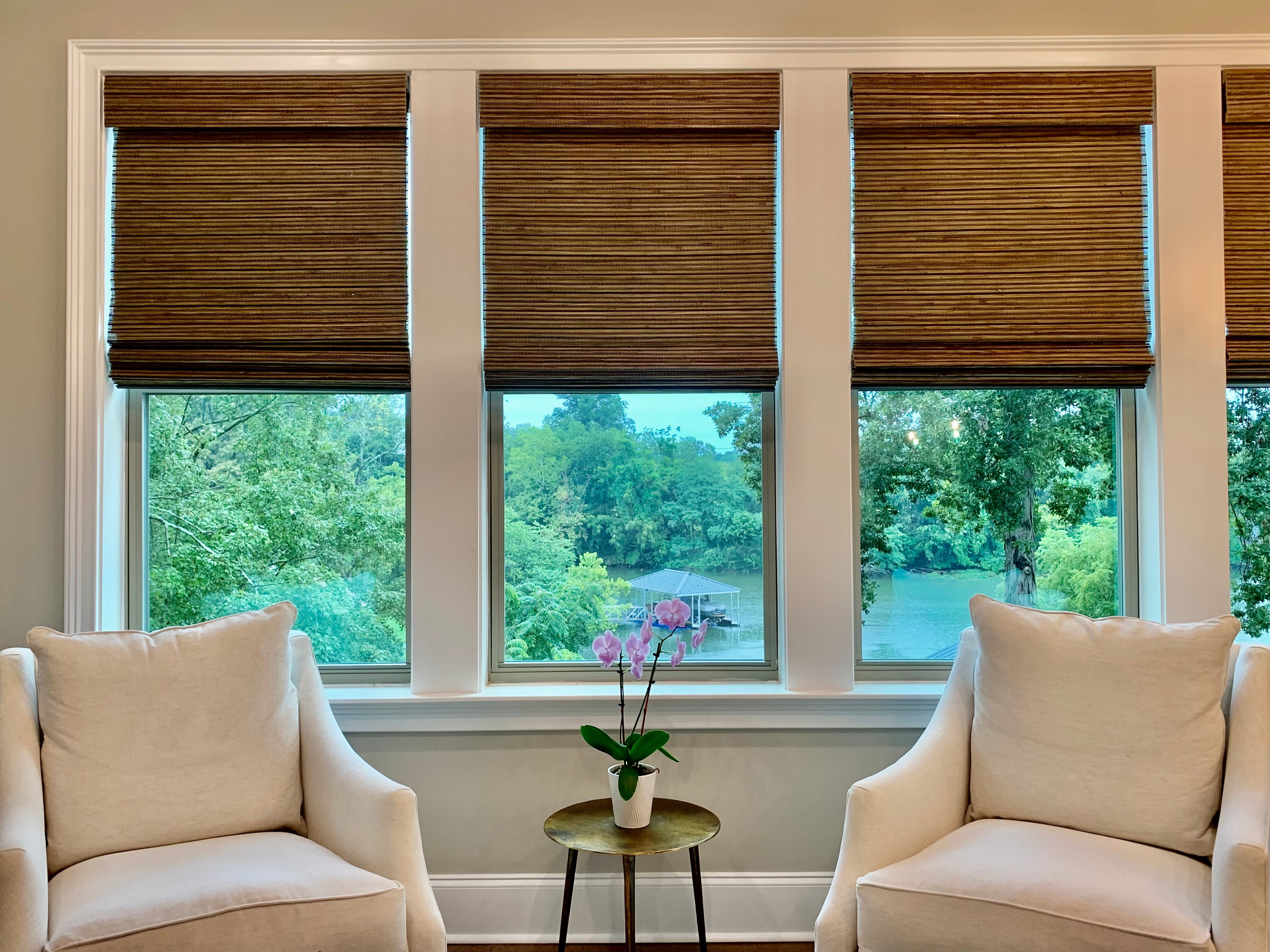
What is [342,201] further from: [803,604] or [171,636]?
[803,604]

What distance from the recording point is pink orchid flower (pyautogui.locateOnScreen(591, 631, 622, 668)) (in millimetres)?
2045

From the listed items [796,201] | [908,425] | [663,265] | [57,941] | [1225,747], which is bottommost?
[57,941]

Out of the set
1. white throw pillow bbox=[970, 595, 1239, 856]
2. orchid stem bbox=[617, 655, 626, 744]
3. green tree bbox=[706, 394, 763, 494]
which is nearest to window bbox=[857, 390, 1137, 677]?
green tree bbox=[706, 394, 763, 494]

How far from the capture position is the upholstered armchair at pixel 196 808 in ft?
5.09

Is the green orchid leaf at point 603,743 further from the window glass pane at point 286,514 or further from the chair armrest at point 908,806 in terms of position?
the window glass pane at point 286,514

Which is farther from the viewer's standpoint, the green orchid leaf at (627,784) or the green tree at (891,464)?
the green tree at (891,464)

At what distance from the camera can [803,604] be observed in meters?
2.40

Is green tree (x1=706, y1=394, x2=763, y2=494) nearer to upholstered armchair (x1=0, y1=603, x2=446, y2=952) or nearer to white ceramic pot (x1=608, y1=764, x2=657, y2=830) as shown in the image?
white ceramic pot (x1=608, y1=764, x2=657, y2=830)

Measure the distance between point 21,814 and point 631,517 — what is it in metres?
1.61

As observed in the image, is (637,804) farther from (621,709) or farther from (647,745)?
(621,709)

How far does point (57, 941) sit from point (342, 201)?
190 cm

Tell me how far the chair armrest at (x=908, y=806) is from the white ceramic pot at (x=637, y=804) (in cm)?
46

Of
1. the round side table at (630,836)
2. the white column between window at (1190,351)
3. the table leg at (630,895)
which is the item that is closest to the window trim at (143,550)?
the round side table at (630,836)

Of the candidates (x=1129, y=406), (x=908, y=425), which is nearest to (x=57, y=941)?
(x=908, y=425)
